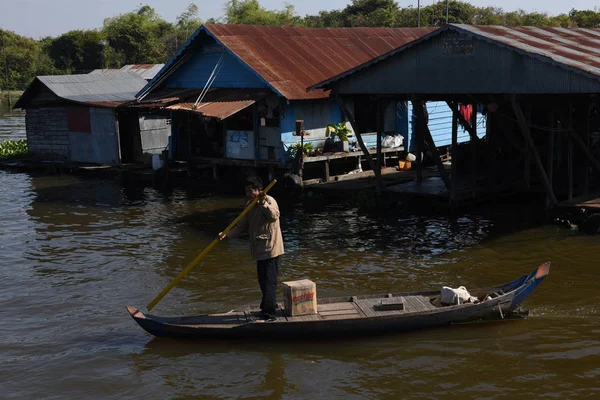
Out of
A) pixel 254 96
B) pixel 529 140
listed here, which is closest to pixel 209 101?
pixel 254 96

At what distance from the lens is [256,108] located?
67.5ft

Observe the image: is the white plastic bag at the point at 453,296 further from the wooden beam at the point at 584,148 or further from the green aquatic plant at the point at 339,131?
the green aquatic plant at the point at 339,131

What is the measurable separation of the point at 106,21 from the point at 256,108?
74128 mm

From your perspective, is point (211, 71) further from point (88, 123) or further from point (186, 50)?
point (88, 123)

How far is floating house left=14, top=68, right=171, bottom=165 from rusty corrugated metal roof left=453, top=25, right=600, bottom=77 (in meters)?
12.3

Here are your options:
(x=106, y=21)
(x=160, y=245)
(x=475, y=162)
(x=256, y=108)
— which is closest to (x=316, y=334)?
(x=160, y=245)

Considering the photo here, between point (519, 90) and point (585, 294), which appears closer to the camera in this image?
point (585, 294)

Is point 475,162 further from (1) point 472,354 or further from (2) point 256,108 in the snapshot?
(1) point 472,354

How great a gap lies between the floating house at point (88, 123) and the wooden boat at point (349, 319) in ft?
48.4

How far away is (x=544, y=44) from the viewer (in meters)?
15.6

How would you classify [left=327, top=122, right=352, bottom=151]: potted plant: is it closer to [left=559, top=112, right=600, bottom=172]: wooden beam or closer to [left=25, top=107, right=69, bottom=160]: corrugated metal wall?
[left=559, top=112, right=600, bottom=172]: wooden beam

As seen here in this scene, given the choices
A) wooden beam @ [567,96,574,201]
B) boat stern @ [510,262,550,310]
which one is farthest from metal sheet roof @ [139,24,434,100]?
boat stern @ [510,262,550,310]

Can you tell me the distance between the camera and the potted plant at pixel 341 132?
20.7 meters

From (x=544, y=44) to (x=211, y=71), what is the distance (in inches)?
404
